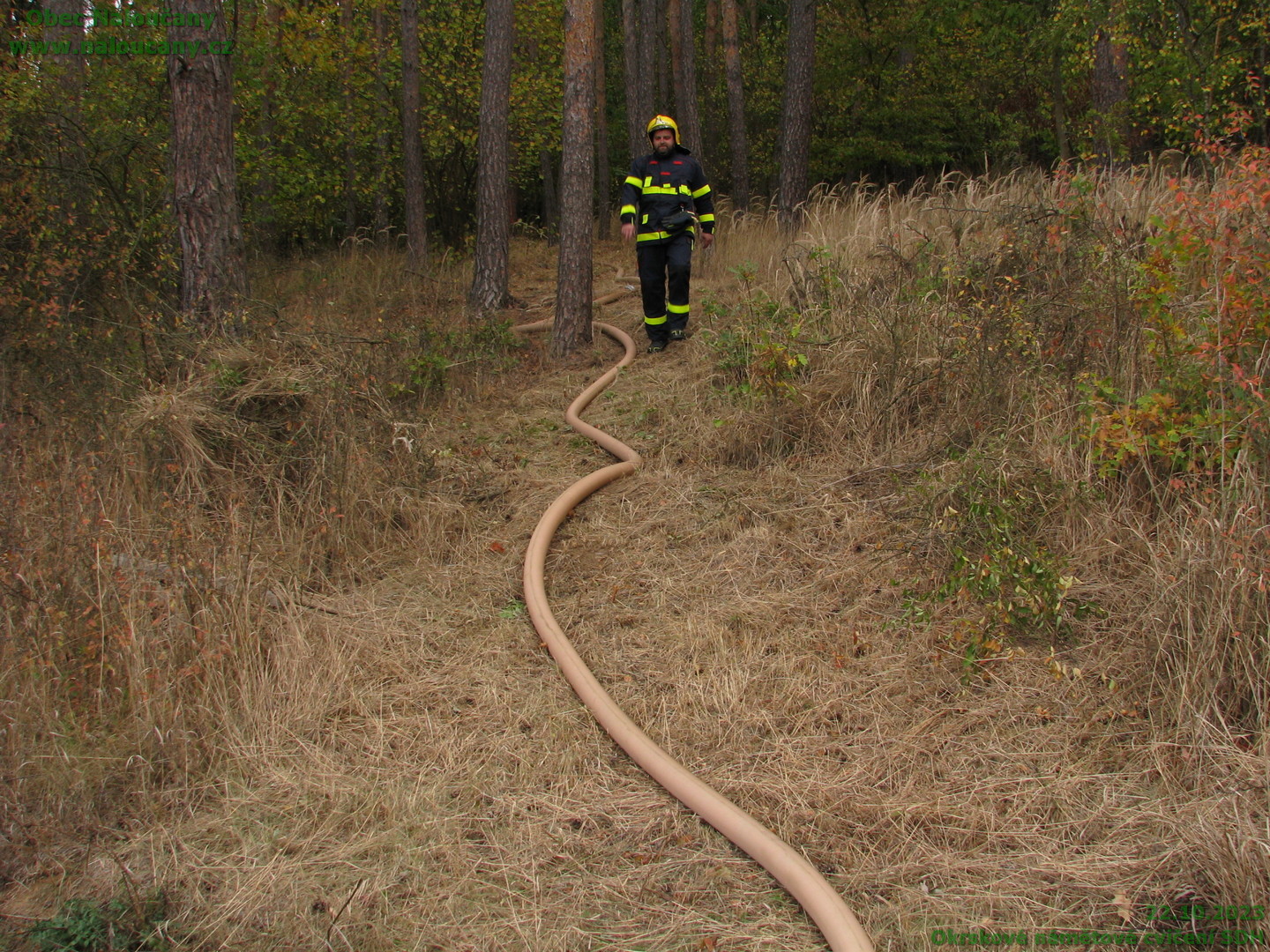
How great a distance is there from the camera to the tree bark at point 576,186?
24.1ft

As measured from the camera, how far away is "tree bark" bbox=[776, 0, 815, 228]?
1026 cm

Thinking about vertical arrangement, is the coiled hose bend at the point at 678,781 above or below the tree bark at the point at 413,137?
below

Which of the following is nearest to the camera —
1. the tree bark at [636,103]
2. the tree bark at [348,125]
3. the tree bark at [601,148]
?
the tree bark at [348,125]

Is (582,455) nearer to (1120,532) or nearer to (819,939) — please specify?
(1120,532)

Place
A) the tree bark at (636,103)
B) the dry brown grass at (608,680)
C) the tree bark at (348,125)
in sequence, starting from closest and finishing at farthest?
1. the dry brown grass at (608,680)
2. the tree bark at (348,125)
3. the tree bark at (636,103)

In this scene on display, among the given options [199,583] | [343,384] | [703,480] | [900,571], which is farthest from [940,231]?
[199,583]

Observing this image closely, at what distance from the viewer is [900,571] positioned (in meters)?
3.89

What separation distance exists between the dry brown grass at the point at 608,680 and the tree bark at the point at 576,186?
2.80 metres

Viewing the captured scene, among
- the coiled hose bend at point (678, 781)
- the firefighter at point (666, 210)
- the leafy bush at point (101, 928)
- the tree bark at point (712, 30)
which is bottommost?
the leafy bush at point (101, 928)

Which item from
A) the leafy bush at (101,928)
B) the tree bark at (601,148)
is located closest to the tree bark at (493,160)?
the leafy bush at (101,928)

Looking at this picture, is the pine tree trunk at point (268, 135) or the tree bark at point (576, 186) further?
the pine tree trunk at point (268, 135)

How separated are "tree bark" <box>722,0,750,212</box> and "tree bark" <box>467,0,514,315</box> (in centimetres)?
667

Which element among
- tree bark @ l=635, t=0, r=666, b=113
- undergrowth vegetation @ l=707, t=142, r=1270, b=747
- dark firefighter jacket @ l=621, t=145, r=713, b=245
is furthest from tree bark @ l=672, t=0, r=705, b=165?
undergrowth vegetation @ l=707, t=142, r=1270, b=747

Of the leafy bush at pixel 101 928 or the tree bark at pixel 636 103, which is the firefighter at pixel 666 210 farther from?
the tree bark at pixel 636 103
